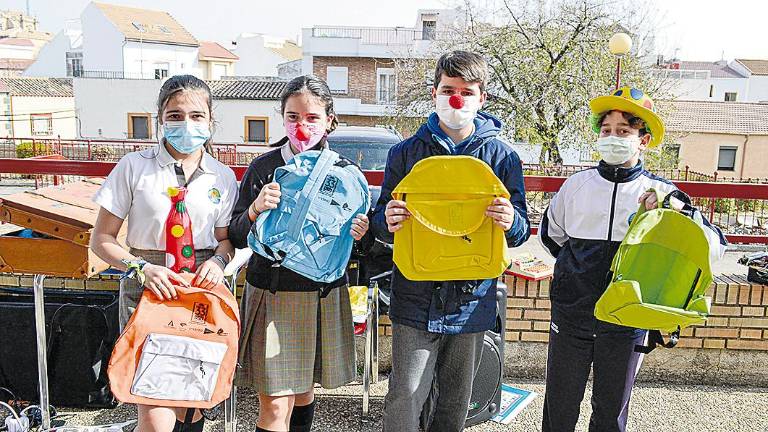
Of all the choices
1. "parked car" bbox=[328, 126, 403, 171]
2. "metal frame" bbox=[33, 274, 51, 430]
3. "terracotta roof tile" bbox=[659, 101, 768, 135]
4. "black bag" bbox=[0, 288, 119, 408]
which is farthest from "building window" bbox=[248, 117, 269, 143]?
"metal frame" bbox=[33, 274, 51, 430]

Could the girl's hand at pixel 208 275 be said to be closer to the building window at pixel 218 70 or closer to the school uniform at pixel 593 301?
the school uniform at pixel 593 301

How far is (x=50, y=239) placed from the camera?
312 cm

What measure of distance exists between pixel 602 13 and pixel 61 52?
150 feet

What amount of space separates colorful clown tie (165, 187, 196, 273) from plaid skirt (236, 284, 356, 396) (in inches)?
11.9

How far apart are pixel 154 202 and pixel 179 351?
1.94 feet

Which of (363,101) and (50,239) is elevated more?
(363,101)

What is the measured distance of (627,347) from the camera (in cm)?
254

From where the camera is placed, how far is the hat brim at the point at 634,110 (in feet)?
8.30

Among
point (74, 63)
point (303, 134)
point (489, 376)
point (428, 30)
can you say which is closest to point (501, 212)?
point (303, 134)

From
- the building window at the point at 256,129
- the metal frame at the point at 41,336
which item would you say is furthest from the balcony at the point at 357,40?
the metal frame at the point at 41,336

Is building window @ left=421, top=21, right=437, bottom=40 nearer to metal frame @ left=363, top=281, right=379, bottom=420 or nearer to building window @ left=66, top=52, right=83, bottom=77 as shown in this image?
metal frame @ left=363, top=281, right=379, bottom=420

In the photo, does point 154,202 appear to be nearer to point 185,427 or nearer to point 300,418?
point 185,427

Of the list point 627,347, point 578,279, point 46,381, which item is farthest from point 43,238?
point 627,347

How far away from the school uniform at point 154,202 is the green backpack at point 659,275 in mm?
1572
